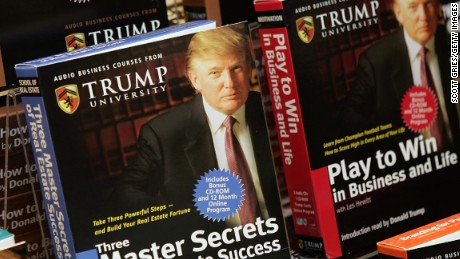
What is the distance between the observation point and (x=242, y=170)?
3.92ft

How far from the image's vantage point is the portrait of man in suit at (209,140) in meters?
1.13

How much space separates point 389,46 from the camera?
4.43 feet

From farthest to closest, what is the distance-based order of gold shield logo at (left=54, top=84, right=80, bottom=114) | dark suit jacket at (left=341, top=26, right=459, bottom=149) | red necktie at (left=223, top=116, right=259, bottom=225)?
dark suit jacket at (left=341, top=26, right=459, bottom=149), red necktie at (left=223, top=116, right=259, bottom=225), gold shield logo at (left=54, top=84, right=80, bottom=114)

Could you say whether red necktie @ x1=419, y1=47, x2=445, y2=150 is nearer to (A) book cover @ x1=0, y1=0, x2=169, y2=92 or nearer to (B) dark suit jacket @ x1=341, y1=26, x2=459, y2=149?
(B) dark suit jacket @ x1=341, y1=26, x2=459, y2=149

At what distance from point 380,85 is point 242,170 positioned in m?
0.30

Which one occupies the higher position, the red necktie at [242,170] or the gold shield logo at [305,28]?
the gold shield logo at [305,28]

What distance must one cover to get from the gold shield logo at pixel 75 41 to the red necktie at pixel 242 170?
23cm

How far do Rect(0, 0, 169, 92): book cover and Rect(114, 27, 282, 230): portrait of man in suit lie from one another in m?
0.12

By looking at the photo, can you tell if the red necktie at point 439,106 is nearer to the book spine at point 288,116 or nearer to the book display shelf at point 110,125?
the book display shelf at point 110,125

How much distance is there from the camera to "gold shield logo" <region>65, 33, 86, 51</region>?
1155 mm

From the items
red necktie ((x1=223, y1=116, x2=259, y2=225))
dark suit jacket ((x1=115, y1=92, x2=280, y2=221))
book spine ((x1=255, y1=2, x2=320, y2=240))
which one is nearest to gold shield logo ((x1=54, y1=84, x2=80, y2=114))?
dark suit jacket ((x1=115, y1=92, x2=280, y2=221))

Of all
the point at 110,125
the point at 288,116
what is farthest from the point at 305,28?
the point at 110,125

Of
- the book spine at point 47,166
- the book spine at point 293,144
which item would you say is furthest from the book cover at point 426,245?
the book spine at point 47,166

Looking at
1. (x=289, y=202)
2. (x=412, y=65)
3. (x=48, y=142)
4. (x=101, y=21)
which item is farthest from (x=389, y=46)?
(x=48, y=142)
